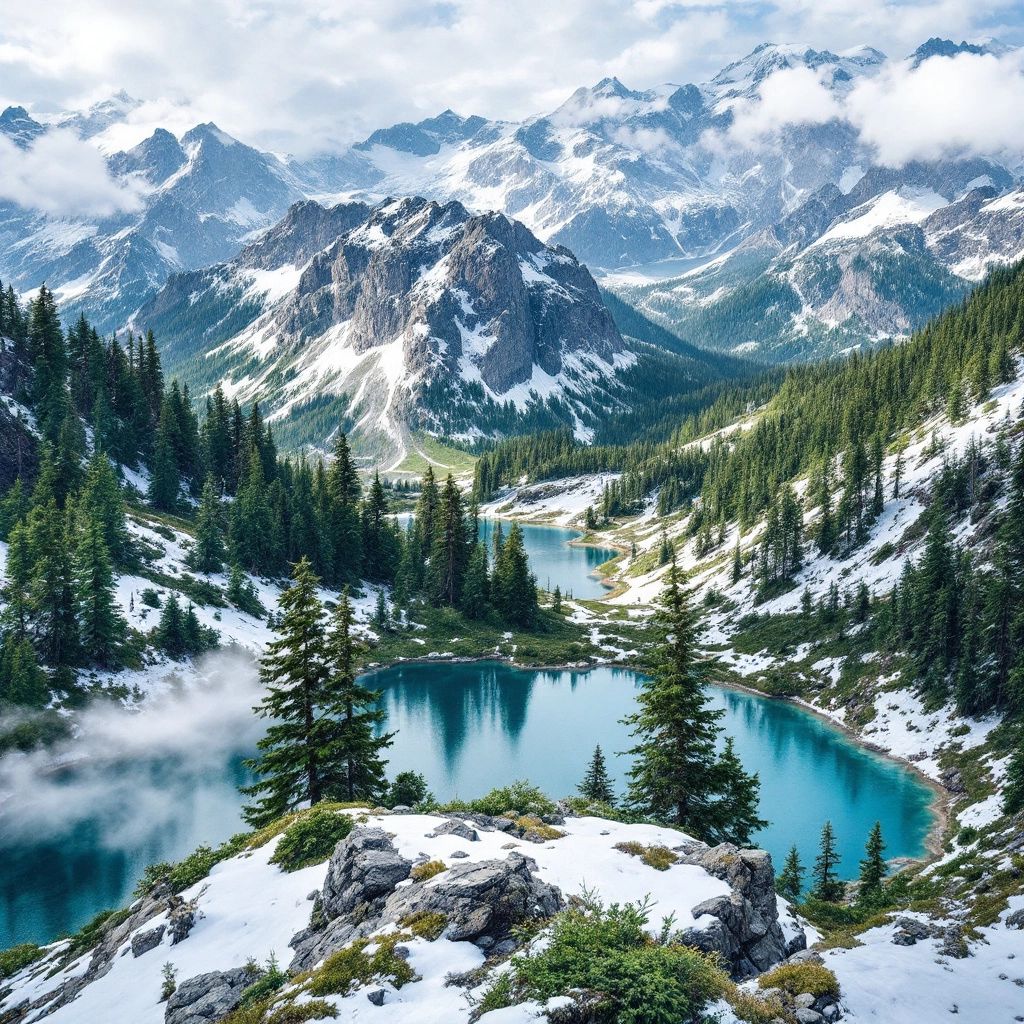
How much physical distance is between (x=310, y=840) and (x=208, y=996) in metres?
A: 5.86

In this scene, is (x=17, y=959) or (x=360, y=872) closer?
(x=360, y=872)

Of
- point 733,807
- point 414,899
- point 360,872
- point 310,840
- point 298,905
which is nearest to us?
point 414,899

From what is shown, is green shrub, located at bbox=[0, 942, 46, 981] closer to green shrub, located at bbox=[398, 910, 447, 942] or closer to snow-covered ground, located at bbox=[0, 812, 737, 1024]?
snow-covered ground, located at bbox=[0, 812, 737, 1024]

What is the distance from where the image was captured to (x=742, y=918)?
703 inches

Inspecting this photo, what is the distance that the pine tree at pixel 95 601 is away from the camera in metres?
56.8

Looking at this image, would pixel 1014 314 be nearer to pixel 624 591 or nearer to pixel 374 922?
pixel 624 591

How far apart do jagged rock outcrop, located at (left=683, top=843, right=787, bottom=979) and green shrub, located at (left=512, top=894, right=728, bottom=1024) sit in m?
2.89

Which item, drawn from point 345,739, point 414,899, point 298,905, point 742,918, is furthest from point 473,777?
point 742,918

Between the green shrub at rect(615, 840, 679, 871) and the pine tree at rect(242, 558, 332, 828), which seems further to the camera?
the pine tree at rect(242, 558, 332, 828)

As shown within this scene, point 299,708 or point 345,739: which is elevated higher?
point 299,708

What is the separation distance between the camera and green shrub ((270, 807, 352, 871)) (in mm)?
22781

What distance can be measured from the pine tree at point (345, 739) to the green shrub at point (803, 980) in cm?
2095

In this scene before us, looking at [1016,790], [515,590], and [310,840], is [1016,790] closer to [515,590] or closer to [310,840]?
[310,840]

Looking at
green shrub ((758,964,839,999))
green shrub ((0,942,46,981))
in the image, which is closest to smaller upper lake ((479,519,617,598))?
green shrub ((0,942,46,981))
